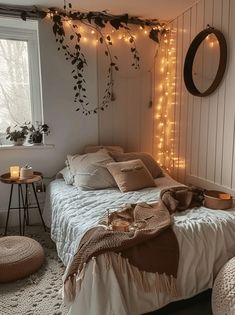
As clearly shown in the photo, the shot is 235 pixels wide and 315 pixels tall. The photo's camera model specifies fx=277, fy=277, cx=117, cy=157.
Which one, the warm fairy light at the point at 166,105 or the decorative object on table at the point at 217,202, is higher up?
the warm fairy light at the point at 166,105

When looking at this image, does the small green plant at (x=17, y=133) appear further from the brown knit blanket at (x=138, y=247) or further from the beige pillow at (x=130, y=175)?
the brown knit blanket at (x=138, y=247)

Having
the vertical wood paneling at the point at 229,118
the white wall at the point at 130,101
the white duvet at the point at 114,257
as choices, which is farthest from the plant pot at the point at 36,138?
the vertical wood paneling at the point at 229,118

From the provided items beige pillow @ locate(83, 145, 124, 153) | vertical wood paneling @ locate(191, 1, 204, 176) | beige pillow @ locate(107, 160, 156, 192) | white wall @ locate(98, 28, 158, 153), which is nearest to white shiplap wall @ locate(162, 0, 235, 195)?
vertical wood paneling @ locate(191, 1, 204, 176)

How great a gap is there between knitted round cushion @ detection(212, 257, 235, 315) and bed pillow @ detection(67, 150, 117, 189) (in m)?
1.29

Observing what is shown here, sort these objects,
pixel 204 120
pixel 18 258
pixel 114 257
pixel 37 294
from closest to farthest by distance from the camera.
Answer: pixel 114 257 < pixel 37 294 < pixel 18 258 < pixel 204 120

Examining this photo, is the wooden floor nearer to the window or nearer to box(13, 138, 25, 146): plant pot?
box(13, 138, 25, 146): plant pot

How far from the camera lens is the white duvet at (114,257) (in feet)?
4.58

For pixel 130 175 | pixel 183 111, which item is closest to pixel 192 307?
pixel 130 175

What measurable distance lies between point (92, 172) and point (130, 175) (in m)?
0.36

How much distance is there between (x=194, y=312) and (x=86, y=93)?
2323 mm

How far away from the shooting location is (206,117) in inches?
105

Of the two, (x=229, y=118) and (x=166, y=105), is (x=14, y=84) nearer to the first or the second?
(x=166, y=105)

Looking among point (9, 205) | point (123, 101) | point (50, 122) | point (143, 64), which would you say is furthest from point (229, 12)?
point (9, 205)

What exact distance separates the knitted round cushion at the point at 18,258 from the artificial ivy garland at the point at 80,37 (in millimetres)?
1550
